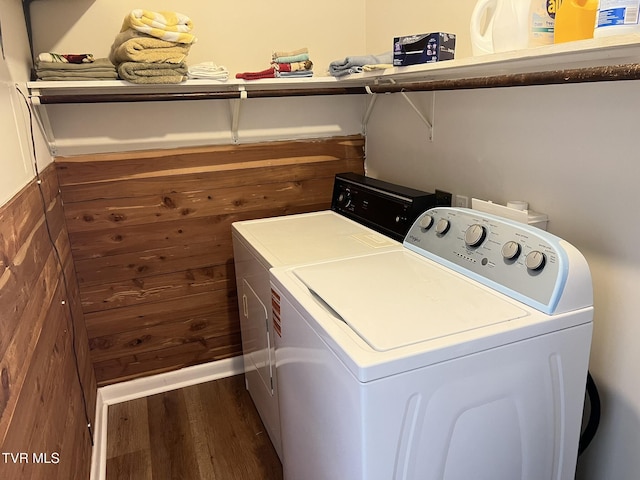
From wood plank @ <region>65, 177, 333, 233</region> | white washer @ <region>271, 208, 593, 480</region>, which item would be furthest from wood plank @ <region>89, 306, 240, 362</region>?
white washer @ <region>271, 208, 593, 480</region>

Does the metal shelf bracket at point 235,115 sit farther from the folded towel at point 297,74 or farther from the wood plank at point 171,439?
the wood plank at point 171,439

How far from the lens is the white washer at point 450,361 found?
3.30ft

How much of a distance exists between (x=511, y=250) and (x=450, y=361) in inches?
15.6

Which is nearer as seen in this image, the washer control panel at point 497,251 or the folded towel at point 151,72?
the washer control panel at point 497,251

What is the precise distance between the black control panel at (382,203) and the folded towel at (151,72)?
811mm

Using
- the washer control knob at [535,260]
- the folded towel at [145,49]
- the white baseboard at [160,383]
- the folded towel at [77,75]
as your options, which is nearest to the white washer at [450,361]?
the washer control knob at [535,260]

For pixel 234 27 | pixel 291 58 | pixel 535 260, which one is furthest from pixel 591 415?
pixel 234 27

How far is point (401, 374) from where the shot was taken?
0.98 meters

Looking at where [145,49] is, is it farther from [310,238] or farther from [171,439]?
[171,439]

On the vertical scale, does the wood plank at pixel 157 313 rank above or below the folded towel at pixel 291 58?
below

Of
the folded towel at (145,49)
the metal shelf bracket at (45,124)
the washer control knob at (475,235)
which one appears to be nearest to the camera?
the washer control knob at (475,235)

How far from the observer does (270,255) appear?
1622 mm

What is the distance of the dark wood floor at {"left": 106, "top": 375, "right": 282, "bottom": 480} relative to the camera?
191cm

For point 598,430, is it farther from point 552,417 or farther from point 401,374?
point 401,374
